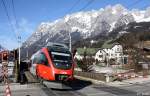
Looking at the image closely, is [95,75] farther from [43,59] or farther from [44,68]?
[44,68]

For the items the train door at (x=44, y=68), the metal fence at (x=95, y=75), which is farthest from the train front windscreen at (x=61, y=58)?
the metal fence at (x=95, y=75)

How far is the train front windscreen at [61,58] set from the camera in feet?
100

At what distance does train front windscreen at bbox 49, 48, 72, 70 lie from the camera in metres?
30.5

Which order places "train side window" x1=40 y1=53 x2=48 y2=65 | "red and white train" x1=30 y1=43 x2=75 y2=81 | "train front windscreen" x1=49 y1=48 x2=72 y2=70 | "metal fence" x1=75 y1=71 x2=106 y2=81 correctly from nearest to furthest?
"red and white train" x1=30 y1=43 x2=75 y2=81 → "train front windscreen" x1=49 y1=48 x2=72 y2=70 → "train side window" x1=40 y1=53 x2=48 y2=65 → "metal fence" x1=75 y1=71 x2=106 y2=81

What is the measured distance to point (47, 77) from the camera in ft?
101

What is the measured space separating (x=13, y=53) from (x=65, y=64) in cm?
933

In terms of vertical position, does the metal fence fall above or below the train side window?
below

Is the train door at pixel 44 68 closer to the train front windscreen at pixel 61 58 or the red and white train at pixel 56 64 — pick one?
the red and white train at pixel 56 64

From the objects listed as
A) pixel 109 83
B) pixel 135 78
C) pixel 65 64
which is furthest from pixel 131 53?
pixel 65 64

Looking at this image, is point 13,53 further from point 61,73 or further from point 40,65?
point 61,73

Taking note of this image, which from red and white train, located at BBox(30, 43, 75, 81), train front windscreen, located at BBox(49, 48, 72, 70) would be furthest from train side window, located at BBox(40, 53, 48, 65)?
train front windscreen, located at BBox(49, 48, 72, 70)

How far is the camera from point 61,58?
31.1 meters

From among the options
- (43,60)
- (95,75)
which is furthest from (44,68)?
(95,75)

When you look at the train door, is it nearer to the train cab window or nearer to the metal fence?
the train cab window
